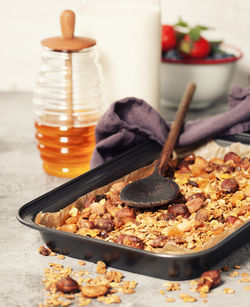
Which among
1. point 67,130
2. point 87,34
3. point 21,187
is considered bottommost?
point 21,187

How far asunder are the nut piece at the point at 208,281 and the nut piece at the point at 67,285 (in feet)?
0.57

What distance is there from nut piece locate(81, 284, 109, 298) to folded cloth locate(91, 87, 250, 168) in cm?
47

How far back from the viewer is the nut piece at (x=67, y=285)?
87 centimetres

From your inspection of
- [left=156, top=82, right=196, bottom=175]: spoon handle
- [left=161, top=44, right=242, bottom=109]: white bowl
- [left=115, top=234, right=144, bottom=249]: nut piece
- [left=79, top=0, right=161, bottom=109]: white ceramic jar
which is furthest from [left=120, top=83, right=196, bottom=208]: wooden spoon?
[left=161, top=44, right=242, bottom=109]: white bowl

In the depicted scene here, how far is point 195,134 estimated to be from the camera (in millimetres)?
1374

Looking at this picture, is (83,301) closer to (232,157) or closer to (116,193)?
(116,193)

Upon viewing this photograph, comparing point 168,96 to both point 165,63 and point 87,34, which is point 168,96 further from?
point 87,34

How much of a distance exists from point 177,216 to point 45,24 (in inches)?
48.0

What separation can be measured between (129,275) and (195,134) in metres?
0.52

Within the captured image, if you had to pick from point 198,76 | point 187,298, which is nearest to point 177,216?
point 187,298

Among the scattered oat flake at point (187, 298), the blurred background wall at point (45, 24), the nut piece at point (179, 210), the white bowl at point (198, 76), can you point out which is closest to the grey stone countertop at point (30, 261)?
the scattered oat flake at point (187, 298)

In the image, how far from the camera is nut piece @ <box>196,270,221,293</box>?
0.88 meters

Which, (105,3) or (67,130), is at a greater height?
(105,3)

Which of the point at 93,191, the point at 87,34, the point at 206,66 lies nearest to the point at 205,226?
the point at 93,191
